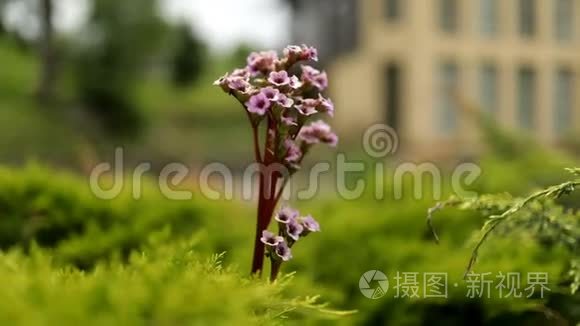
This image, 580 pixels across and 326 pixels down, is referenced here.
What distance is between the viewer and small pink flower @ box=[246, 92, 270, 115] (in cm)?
76

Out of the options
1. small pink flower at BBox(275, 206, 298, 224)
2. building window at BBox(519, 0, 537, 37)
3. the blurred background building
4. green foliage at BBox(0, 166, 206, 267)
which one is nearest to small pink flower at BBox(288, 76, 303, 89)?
small pink flower at BBox(275, 206, 298, 224)

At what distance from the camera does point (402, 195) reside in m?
2.48

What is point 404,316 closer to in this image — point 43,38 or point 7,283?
point 7,283

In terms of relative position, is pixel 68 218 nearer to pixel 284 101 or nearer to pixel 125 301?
pixel 284 101

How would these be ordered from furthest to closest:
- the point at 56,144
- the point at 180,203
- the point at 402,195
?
the point at 56,144
the point at 402,195
the point at 180,203

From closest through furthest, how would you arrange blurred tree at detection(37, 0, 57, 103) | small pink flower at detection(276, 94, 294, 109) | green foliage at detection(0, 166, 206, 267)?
small pink flower at detection(276, 94, 294, 109) < green foliage at detection(0, 166, 206, 267) < blurred tree at detection(37, 0, 57, 103)

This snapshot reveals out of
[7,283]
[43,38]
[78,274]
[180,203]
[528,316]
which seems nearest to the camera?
[7,283]

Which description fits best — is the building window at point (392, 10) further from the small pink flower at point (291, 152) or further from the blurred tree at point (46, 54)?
the small pink flower at point (291, 152)

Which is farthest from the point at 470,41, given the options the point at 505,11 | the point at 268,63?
the point at 268,63

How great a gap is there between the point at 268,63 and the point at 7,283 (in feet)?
1.44

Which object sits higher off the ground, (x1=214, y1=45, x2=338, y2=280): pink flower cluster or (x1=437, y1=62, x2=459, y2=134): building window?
(x1=214, y1=45, x2=338, y2=280): pink flower cluster

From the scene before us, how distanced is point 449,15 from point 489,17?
0.50 m

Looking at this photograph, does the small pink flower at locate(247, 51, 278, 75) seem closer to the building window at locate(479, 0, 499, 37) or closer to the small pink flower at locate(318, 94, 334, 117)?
the small pink flower at locate(318, 94, 334, 117)

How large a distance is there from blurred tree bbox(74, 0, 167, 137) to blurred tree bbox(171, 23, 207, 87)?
4011 millimetres
